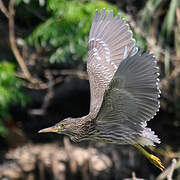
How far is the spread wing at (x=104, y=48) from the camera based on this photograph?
3.32 meters

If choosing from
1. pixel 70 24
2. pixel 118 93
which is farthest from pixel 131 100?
pixel 70 24

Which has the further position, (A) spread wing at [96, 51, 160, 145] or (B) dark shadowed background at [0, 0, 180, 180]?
(B) dark shadowed background at [0, 0, 180, 180]

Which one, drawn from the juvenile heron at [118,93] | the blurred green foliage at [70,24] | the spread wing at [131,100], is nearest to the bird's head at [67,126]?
the juvenile heron at [118,93]

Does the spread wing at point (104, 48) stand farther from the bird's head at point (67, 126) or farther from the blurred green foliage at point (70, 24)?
the blurred green foliage at point (70, 24)

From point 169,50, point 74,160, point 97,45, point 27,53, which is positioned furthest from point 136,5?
point 97,45

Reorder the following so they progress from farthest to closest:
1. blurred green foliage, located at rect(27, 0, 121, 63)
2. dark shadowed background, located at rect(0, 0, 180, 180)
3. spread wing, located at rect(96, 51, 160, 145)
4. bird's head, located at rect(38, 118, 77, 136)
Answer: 1. dark shadowed background, located at rect(0, 0, 180, 180)
2. blurred green foliage, located at rect(27, 0, 121, 63)
3. bird's head, located at rect(38, 118, 77, 136)
4. spread wing, located at rect(96, 51, 160, 145)

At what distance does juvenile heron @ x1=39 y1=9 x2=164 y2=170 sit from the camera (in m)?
2.68

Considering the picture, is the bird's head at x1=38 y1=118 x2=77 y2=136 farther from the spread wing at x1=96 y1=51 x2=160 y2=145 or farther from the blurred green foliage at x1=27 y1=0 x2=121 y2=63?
the blurred green foliage at x1=27 y1=0 x2=121 y2=63

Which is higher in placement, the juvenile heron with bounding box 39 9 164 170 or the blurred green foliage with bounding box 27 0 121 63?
the blurred green foliage with bounding box 27 0 121 63

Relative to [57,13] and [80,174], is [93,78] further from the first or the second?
[80,174]

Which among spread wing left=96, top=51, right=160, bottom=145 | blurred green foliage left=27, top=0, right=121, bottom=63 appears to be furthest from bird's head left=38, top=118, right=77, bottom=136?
blurred green foliage left=27, top=0, right=121, bottom=63

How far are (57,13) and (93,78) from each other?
193 cm

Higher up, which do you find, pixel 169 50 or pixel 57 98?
pixel 169 50

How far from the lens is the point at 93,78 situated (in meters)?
3.49
